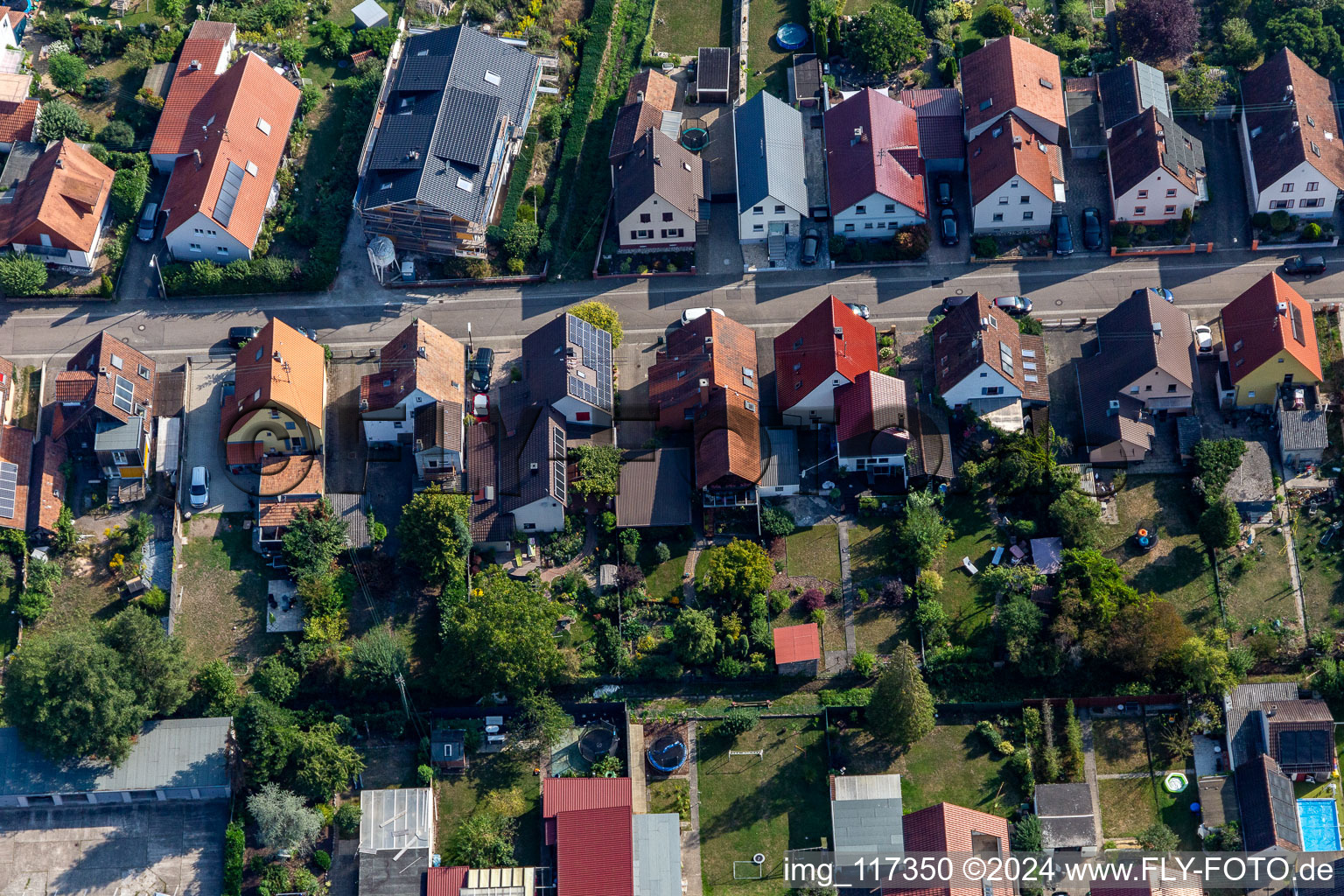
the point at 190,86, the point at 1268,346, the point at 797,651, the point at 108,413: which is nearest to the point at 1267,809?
the point at 797,651

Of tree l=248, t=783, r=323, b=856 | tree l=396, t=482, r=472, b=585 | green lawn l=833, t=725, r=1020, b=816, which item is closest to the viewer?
tree l=248, t=783, r=323, b=856

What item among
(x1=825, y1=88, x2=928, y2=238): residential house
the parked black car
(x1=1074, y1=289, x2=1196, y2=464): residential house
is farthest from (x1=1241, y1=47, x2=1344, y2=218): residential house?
(x1=825, y1=88, x2=928, y2=238): residential house

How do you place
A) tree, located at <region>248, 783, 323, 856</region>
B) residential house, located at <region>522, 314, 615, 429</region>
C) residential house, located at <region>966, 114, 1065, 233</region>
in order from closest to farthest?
tree, located at <region>248, 783, 323, 856</region> → residential house, located at <region>522, 314, 615, 429</region> → residential house, located at <region>966, 114, 1065, 233</region>

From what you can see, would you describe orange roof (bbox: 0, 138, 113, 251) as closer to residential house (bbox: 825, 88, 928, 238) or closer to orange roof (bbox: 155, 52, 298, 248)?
orange roof (bbox: 155, 52, 298, 248)

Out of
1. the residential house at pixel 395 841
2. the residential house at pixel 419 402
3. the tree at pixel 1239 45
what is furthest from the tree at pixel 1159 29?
the residential house at pixel 395 841

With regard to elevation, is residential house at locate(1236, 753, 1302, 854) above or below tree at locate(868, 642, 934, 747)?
below

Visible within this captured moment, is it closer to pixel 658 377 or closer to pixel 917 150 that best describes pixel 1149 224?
pixel 917 150

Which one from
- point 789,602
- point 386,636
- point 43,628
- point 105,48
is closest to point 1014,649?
point 789,602
